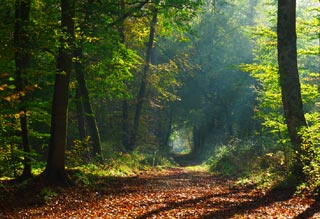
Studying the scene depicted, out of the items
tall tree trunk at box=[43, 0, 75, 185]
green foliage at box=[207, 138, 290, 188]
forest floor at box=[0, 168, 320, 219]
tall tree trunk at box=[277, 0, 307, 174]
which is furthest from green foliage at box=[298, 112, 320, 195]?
tall tree trunk at box=[43, 0, 75, 185]

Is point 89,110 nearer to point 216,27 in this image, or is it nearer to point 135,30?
point 135,30

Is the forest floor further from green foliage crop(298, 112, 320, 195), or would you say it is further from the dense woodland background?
the dense woodland background

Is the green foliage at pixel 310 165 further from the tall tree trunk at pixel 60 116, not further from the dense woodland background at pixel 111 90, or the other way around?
the tall tree trunk at pixel 60 116

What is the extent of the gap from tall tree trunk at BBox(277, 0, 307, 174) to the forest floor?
2.29 m

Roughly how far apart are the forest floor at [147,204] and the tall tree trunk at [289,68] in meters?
2.29

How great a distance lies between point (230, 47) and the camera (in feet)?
146

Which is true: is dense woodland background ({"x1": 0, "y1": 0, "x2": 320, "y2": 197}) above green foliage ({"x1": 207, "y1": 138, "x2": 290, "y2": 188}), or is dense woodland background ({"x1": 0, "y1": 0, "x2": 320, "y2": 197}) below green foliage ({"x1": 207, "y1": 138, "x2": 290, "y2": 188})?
above

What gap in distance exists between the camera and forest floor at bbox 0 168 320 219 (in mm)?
8375

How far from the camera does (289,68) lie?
12023mm

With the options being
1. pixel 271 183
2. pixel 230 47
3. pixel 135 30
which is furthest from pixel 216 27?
pixel 271 183

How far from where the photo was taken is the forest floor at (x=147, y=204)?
27.5 ft

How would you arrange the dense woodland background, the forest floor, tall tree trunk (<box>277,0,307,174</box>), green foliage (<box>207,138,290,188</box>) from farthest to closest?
green foliage (<box>207,138,290,188</box>) → tall tree trunk (<box>277,0,307,174</box>) → the dense woodland background → the forest floor

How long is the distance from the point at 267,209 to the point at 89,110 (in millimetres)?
12205

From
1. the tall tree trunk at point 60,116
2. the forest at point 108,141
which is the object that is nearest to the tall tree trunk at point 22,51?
the forest at point 108,141
